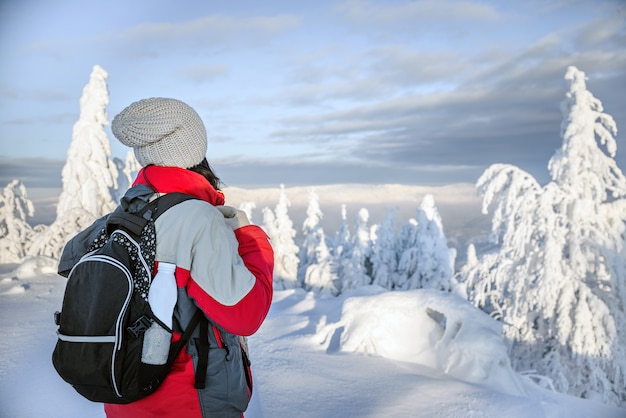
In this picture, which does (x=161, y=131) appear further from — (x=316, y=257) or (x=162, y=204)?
(x=316, y=257)

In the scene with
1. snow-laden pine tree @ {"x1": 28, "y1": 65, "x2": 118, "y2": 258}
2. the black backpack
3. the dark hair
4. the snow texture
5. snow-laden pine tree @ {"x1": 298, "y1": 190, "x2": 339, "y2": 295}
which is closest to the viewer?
the black backpack

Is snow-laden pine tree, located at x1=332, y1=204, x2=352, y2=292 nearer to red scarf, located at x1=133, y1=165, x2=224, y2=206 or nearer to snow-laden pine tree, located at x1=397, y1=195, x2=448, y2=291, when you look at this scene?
snow-laden pine tree, located at x1=397, y1=195, x2=448, y2=291

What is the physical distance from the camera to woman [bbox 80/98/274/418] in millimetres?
1931

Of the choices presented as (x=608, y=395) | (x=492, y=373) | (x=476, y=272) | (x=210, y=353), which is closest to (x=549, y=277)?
(x=476, y=272)

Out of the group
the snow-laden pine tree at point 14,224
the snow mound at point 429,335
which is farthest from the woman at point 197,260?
the snow-laden pine tree at point 14,224

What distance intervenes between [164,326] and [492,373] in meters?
7.09

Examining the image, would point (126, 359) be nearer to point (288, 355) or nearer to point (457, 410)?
point (457, 410)

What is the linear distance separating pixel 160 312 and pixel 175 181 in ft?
2.05

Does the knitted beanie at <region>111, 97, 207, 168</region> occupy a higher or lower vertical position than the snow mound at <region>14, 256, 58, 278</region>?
higher

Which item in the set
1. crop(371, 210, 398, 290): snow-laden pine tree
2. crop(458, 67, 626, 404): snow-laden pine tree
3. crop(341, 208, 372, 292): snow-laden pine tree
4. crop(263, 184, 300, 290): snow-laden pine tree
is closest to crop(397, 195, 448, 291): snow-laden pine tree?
crop(371, 210, 398, 290): snow-laden pine tree

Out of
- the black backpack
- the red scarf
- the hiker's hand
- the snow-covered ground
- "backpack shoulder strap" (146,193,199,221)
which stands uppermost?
the red scarf

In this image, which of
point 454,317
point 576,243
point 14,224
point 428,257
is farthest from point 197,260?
point 428,257

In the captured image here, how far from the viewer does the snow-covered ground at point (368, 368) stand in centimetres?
582

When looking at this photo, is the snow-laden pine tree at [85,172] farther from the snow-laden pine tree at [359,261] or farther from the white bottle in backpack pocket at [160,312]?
the snow-laden pine tree at [359,261]
